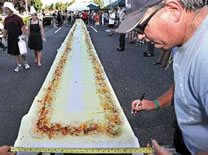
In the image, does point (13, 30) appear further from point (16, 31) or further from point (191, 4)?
point (191, 4)

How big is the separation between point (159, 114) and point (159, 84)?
166 centimetres

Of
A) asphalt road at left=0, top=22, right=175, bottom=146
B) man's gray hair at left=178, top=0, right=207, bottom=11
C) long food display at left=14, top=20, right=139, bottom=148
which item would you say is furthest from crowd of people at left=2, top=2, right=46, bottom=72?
man's gray hair at left=178, top=0, right=207, bottom=11

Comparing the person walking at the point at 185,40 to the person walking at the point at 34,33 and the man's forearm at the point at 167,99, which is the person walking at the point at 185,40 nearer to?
the man's forearm at the point at 167,99

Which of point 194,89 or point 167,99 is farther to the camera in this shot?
point 167,99

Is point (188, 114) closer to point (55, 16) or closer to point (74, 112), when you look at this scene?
point (74, 112)

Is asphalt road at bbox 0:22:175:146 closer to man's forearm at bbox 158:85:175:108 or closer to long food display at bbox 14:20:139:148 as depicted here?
long food display at bbox 14:20:139:148

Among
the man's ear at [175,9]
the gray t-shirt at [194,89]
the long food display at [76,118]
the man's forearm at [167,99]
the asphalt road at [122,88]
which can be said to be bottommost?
the asphalt road at [122,88]

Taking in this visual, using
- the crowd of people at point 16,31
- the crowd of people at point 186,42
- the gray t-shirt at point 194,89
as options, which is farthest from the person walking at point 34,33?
the gray t-shirt at point 194,89

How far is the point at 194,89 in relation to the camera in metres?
1.01

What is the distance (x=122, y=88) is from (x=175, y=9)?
13.7 ft

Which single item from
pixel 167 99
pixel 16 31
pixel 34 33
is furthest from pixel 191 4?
pixel 34 33

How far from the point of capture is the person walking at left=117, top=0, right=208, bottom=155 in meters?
1.02

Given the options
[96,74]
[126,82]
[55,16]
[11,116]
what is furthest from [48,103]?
[55,16]

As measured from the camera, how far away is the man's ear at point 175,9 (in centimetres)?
109
